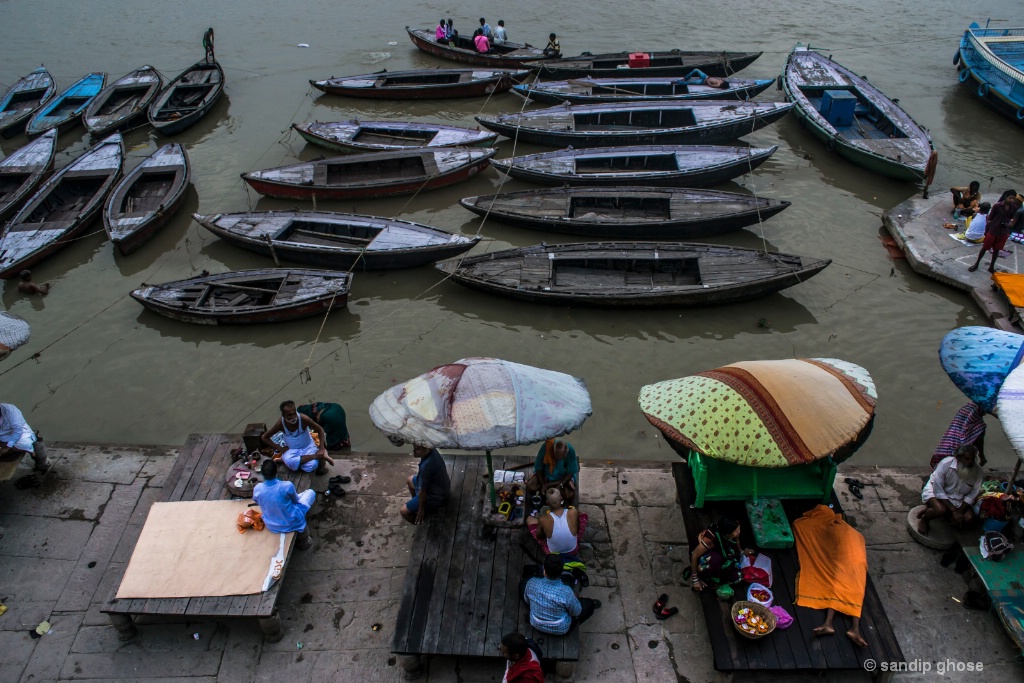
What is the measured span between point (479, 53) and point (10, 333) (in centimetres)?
2031

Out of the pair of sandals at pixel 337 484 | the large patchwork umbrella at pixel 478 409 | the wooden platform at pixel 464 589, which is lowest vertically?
the pair of sandals at pixel 337 484

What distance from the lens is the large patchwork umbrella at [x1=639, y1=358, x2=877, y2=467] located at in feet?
21.6

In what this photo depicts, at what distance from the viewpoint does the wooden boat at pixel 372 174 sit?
55.7 ft

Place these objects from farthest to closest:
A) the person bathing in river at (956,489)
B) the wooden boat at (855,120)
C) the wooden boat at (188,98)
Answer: the wooden boat at (188,98) < the wooden boat at (855,120) < the person bathing in river at (956,489)

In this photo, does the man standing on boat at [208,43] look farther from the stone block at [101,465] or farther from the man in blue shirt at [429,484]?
the man in blue shirt at [429,484]

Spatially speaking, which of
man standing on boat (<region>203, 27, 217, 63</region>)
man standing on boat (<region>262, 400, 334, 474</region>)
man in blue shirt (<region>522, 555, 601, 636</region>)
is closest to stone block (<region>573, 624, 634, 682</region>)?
man in blue shirt (<region>522, 555, 601, 636</region>)

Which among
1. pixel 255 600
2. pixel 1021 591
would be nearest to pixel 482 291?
pixel 255 600

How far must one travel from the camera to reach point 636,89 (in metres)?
21.7

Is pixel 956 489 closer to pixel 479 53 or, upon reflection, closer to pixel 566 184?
pixel 566 184

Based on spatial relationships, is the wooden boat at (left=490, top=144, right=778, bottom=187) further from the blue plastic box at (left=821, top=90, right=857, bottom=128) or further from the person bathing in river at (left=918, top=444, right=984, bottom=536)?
the person bathing in river at (left=918, top=444, right=984, bottom=536)

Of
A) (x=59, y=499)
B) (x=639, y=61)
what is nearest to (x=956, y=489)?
(x=59, y=499)

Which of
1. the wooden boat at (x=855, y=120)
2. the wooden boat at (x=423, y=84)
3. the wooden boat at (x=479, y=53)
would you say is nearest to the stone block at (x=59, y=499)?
the wooden boat at (x=423, y=84)

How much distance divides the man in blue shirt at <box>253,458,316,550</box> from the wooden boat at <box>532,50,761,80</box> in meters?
19.5

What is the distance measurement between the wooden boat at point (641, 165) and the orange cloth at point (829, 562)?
34.9 feet
